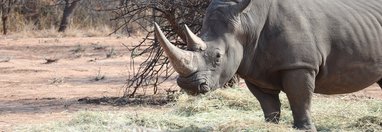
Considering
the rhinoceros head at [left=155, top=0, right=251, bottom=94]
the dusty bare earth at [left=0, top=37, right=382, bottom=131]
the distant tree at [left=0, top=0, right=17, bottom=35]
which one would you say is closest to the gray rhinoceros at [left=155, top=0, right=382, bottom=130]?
the rhinoceros head at [left=155, top=0, right=251, bottom=94]

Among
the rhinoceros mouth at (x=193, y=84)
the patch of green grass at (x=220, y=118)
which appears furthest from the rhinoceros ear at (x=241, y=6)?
the patch of green grass at (x=220, y=118)

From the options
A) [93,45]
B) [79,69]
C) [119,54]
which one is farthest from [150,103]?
[93,45]

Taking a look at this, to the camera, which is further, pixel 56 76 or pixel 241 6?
pixel 56 76

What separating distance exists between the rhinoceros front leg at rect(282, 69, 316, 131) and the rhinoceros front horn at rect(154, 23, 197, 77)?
0.87 meters

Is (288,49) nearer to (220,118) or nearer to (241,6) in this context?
(241,6)

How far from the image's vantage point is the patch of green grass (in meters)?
7.16

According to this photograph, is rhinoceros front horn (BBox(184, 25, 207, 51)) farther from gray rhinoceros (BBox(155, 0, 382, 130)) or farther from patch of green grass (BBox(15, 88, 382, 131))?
patch of green grass (BBox(15, 88, 382, 131))

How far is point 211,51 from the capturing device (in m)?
6.35

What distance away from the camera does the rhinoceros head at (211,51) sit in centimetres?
611

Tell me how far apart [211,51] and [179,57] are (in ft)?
1.27

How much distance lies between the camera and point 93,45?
22.0 m

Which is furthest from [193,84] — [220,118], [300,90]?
[220,118]

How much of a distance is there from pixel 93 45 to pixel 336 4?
15467 mm

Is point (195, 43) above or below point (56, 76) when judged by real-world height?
above
